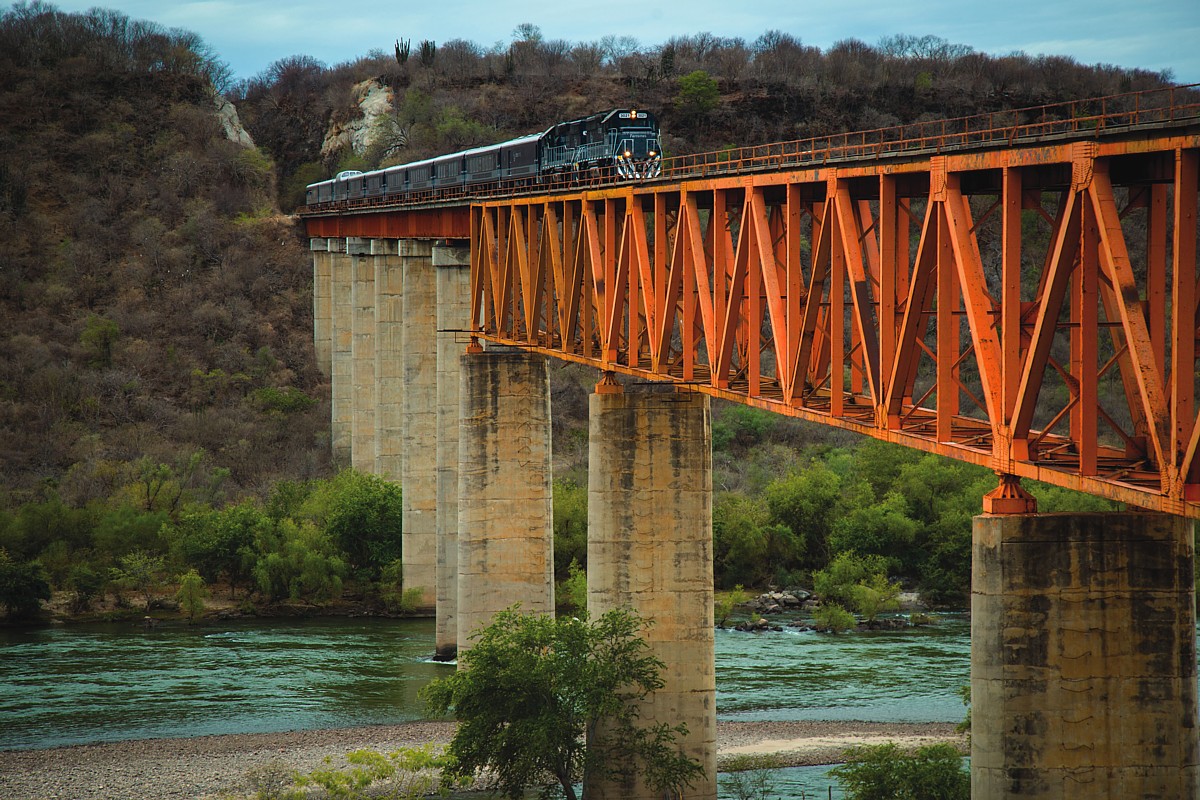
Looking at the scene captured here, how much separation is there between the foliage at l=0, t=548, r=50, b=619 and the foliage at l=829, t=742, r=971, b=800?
36.8m

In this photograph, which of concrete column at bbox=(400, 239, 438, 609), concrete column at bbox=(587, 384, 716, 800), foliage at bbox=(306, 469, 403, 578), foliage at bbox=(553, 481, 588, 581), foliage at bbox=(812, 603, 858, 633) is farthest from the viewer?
foliage at bbox=(306, 469, 403, 578)

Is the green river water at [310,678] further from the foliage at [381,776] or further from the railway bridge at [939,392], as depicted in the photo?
the foliage at [381,776]

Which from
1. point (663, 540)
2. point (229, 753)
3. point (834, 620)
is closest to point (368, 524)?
point (834, 620)

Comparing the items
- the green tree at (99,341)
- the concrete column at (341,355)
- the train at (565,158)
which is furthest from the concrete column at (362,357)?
the green tree at (99,341)

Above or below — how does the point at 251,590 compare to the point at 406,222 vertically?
below

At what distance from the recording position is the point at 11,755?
3897 cm

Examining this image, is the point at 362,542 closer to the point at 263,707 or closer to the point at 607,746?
the point at 263,707

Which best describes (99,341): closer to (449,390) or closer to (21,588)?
(21,588)

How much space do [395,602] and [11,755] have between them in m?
22.8

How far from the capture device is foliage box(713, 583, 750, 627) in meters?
56.2

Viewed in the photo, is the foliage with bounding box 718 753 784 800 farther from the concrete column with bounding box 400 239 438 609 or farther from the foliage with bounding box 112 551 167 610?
the foliage with bounding box 112 551 167 610

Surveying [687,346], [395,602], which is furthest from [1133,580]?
[395,602]

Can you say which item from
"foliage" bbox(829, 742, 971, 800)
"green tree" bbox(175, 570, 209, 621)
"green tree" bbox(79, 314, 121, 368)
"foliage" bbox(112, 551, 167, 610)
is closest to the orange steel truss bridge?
"foliage" bbox(829, 742, 971, 800)

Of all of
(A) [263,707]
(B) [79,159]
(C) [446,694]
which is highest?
(B) [79,159]
